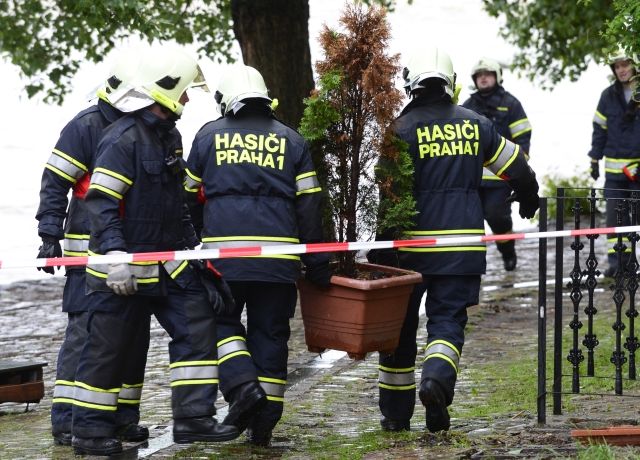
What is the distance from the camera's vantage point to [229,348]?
22.9 ft

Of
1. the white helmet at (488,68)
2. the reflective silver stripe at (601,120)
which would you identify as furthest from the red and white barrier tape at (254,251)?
the reflective silver stripe at (601,120)

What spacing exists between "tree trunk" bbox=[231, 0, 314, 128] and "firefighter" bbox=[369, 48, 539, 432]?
5.65m

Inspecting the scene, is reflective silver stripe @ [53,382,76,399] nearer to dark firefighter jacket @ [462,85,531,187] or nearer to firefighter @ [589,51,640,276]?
dark firefighter jacket @ [462,85,531,187]

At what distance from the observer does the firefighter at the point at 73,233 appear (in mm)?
7148

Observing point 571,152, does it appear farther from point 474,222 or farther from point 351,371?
point 474,222

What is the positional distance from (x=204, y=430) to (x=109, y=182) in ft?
3.97

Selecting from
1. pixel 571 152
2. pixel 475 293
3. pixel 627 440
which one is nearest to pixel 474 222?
pixel 475 293

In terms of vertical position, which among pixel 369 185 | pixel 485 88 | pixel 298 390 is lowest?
pixel 298 390

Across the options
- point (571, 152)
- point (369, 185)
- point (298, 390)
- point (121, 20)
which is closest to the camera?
point (369, 185)

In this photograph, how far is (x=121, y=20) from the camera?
532 inches

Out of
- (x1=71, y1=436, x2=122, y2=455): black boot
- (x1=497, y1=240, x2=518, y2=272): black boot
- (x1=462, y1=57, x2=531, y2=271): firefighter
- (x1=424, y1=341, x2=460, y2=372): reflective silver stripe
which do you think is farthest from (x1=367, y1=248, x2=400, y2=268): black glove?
(x1=497, y1=240, x2=518, y2=272): black boot

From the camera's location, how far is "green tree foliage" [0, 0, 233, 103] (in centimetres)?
1516

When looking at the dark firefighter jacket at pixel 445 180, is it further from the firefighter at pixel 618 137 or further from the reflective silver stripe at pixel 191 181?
the firefighter at pixel 618 137

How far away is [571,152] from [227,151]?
2303cm
